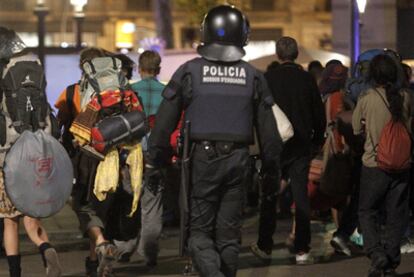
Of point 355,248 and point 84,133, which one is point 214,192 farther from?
point 355,248

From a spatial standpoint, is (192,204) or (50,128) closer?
(192,204)

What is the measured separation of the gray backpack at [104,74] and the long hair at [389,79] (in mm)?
1964

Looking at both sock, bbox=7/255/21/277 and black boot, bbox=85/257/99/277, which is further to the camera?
black boot, bbox=85/257/99/277

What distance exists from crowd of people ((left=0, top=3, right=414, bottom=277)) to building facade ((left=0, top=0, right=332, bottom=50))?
84.4 ft

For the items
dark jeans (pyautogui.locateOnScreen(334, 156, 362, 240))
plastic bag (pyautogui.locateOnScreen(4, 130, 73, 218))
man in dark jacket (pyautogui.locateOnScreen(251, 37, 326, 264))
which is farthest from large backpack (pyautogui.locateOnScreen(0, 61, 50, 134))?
dark jeans (pyautogui.locateOnScreen(334, 156, 362, 240))

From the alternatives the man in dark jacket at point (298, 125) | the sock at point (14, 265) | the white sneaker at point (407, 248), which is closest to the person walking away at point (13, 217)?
the sock at point (14, 265)

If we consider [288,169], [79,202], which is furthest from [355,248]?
[79,202]

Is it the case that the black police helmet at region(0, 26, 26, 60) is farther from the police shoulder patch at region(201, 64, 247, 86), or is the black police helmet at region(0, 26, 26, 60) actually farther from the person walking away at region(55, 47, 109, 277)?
the police shoulder patch at region(201, 64, 247, 86)

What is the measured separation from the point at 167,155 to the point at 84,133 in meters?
1.64

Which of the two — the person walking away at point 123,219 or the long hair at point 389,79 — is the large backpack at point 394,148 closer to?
the long hair at point 389,79

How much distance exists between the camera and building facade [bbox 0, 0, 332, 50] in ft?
127

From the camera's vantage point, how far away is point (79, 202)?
32.7 feet

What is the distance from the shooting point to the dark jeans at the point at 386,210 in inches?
398

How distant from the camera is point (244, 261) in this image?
11.5 metres
